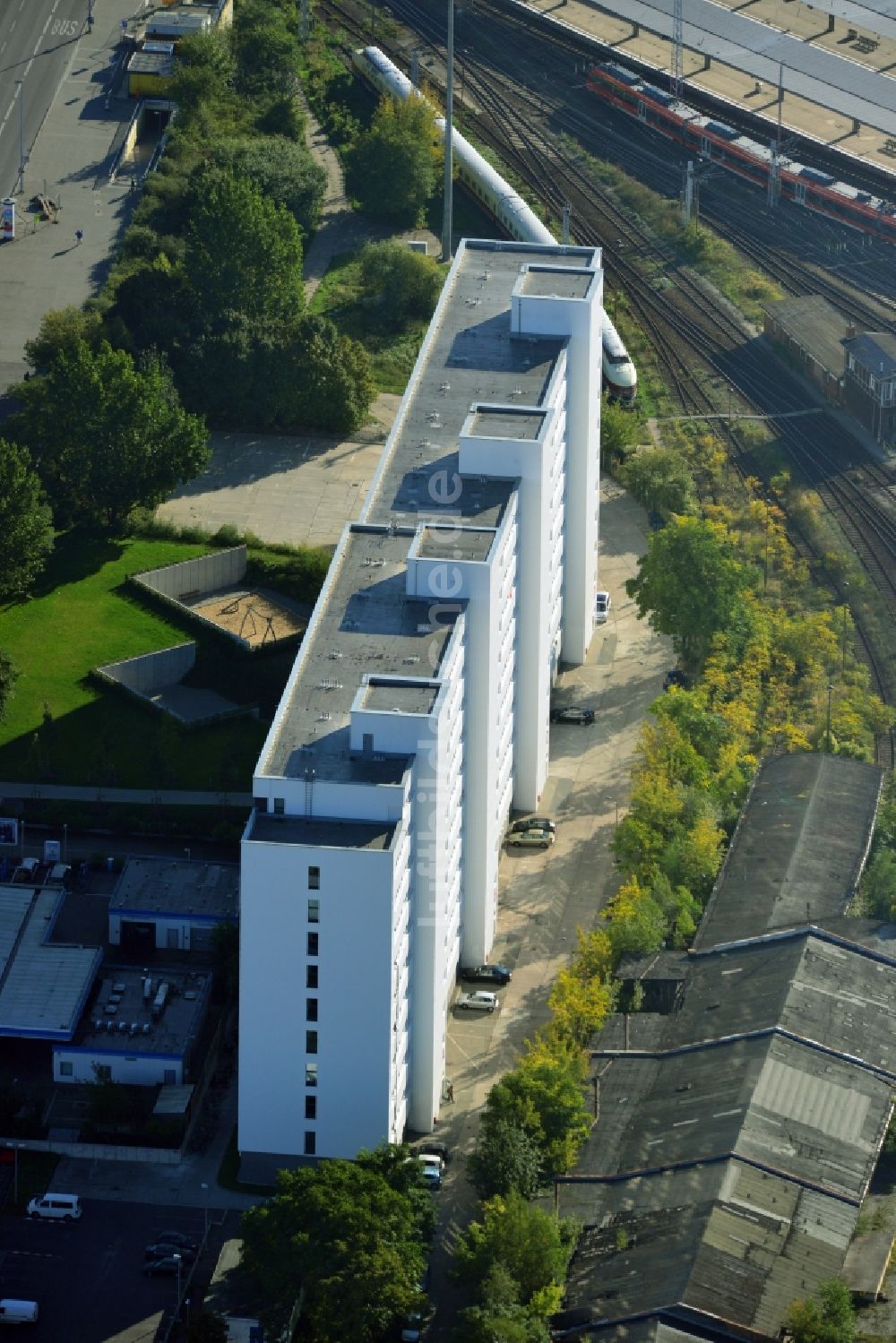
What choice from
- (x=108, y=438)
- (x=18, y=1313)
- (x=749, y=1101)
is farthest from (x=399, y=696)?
(x=108, y=438)

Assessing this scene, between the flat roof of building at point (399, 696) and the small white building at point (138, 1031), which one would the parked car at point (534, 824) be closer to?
the small white building at point (138, 1031)

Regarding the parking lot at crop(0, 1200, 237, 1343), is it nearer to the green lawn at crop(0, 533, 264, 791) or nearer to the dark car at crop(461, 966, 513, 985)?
the dark car at crop(461, 966, 513, 985)

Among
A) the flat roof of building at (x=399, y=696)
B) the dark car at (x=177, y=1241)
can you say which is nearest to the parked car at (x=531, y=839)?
the flat roof of building at (x=399, y=696)

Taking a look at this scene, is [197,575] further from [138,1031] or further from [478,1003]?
[138,1031]

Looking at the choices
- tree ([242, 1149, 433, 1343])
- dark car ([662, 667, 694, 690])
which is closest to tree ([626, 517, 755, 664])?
dark car ([662, 667, 694, 690])

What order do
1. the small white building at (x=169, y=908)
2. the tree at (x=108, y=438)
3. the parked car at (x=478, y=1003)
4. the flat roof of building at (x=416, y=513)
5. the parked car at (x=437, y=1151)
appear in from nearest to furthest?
the flat roof of building at (x=416, y=513)
the parked car at (x=437, y=1151)
the parked car at (x=478, y=1003)
the small white building at (x=169, y=908)
the tree at (x=108, y=438)
